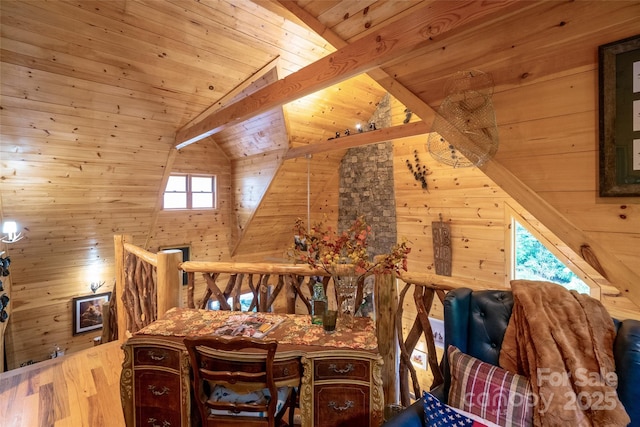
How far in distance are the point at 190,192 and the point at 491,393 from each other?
6447mm

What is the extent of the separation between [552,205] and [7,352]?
7591mm

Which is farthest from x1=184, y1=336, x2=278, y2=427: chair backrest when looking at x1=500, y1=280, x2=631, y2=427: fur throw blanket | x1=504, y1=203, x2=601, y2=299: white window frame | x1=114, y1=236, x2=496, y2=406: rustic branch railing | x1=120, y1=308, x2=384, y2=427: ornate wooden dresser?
x1=504, y1=203, x2=601, y2=299: white window frame

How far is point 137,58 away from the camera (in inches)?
141

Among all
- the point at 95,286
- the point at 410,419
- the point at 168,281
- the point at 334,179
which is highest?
the point at 334,179

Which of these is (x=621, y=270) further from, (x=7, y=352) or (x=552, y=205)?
(x=7, y=352)

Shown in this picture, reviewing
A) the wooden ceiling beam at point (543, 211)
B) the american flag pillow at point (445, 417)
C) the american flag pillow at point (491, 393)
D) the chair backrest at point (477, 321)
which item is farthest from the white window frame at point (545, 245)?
the american flag pillow at point (445, 417)

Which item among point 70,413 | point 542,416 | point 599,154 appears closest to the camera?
point 542,416

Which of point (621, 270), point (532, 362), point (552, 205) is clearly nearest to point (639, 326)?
point (532, 362)

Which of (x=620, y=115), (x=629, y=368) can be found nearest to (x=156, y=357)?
(x=629, y=368)

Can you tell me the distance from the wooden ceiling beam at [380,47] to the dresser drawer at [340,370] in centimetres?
180

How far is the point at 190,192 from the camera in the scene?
6.57 metres

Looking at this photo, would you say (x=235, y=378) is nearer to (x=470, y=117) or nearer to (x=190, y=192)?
(x=470, y=117)

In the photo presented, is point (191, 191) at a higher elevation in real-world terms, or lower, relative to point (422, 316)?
higher

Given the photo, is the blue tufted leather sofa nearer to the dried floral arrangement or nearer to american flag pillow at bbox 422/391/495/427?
american flag pillow at bbox 422/391/495/427
